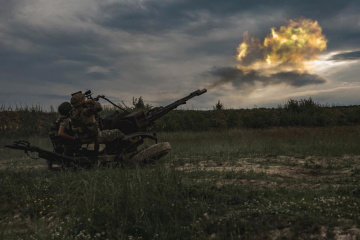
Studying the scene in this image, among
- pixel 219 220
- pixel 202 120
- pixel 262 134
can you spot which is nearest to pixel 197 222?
pixel 219 220

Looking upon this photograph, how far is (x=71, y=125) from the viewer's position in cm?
970

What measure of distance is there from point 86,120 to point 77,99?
0.66m

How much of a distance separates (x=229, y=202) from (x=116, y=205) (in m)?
1.89

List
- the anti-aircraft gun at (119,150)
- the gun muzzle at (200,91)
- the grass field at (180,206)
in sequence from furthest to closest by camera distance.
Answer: the gun muzzle at (200,91), the anti-aircraft gun at (119,150), the grass field at (180,206)

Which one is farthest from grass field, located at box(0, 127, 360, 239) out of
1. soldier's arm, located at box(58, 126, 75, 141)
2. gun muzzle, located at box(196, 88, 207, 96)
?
gun muzzle, located at box(196, 88, 207, 96)

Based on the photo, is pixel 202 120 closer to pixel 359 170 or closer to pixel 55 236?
pixel 359 170

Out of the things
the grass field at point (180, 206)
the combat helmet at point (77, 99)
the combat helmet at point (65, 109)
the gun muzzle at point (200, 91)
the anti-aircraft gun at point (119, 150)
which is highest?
the gun muzzle at point (200, 91)

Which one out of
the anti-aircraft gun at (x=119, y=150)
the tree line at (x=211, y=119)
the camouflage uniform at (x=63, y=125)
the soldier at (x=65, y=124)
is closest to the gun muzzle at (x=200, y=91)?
the anti-aircraft gun at (x=119, y=150)

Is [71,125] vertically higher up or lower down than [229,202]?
higher up

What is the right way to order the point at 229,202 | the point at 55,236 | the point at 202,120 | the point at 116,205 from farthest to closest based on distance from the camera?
the point at 202,120, the point at 229,202, the point at 116,205, the point at 55,236

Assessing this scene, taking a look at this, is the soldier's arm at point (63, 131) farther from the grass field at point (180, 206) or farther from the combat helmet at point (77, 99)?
the grass field at point (180, 206)

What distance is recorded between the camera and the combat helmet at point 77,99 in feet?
31.5

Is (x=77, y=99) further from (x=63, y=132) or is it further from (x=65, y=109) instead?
(x=63, y=132)

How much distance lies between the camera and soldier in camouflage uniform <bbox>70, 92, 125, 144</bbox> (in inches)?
371
